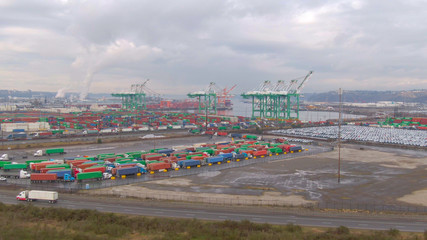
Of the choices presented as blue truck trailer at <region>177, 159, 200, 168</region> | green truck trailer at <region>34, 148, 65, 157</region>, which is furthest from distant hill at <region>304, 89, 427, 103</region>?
green truck trailer at <region>34, 148, 65, 157</region>

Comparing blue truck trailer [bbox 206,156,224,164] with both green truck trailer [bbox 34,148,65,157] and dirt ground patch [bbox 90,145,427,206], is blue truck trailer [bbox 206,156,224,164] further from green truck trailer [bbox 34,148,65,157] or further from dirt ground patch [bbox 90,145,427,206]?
green truck trailer [bbox 34,148,65,157]

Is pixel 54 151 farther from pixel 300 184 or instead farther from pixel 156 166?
pixel 300 184

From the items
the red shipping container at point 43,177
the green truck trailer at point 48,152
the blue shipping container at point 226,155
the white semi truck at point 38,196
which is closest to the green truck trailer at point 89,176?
the red shipping container at point 43,177

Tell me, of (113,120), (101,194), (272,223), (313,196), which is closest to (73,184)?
(101,194)

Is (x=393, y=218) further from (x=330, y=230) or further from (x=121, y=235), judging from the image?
(x=121, y=235)

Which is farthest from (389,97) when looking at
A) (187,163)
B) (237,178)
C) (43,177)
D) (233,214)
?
(43,177)

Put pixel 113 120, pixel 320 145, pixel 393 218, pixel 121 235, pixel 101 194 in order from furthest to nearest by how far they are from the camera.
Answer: pixel 113 120 < pixel 320 145 < pixel 101 194 < pixel 393 218 < pixel 121 235
